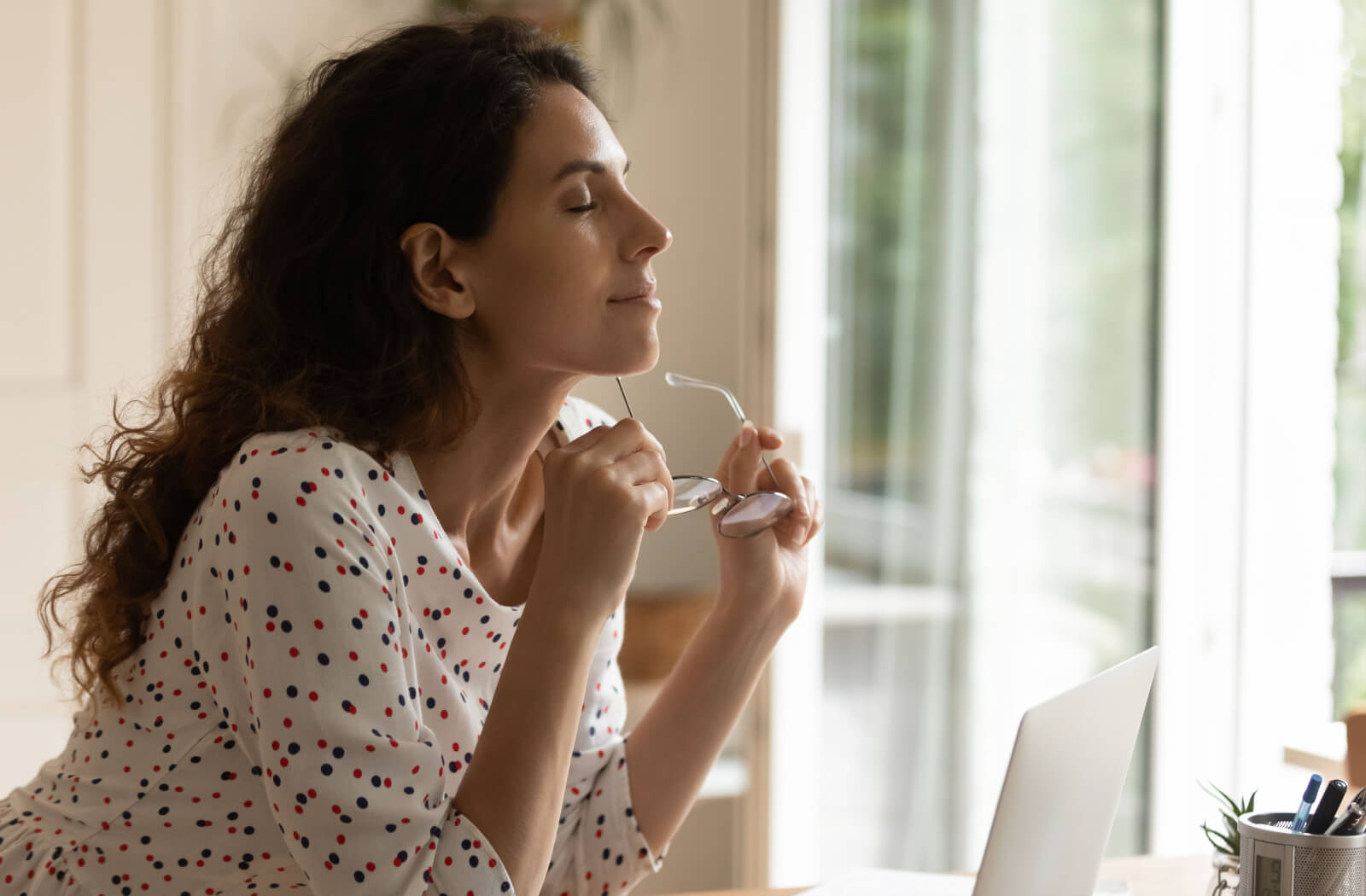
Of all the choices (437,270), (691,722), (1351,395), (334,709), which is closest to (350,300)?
(437,270)

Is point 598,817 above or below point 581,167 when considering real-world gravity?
below

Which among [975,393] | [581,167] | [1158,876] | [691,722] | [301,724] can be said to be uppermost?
[581,167]

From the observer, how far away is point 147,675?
3.26 ft

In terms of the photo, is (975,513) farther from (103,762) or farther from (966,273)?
(103,762)

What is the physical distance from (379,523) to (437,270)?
0.22 metres

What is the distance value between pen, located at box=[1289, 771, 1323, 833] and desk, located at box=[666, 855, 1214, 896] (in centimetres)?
20

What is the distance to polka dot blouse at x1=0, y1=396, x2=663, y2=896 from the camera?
86 cm

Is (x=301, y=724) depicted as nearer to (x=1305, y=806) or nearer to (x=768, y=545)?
(x=768, y=545)

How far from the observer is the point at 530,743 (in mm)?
896

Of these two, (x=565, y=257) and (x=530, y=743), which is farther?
(x=565, y=257)

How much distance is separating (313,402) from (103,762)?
1.03ft

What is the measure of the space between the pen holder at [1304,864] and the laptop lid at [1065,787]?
0.31 ft

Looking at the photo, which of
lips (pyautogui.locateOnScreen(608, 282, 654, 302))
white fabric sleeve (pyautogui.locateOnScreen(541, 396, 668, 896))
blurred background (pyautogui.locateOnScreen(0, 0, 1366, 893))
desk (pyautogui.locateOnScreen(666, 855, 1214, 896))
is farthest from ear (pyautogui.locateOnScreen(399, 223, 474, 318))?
blurred background (pyautogui.locateOnScreen(0, 0, 1366, 893))

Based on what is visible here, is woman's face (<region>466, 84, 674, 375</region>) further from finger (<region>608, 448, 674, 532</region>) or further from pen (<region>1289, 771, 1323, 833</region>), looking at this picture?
pen (<region>1289, 771, 1323, 833</region>)
